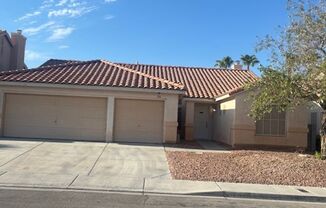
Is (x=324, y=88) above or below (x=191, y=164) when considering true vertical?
above

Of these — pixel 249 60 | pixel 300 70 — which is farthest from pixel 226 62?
pixel 300 70

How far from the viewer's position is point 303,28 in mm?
16594

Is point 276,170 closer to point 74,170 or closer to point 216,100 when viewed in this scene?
point 74,170

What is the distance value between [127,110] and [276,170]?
968 centimetres

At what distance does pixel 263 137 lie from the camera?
22.7 metres

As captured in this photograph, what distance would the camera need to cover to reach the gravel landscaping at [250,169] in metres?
13.8

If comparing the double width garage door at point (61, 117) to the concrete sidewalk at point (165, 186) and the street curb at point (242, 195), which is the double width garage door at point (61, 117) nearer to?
the concrete sidewalk at point (165, 186)

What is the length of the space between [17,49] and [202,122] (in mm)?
15675

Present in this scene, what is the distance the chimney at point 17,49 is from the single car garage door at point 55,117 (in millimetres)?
13130

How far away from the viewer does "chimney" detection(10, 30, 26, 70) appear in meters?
34.9

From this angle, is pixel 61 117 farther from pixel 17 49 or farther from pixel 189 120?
pixel 17 49

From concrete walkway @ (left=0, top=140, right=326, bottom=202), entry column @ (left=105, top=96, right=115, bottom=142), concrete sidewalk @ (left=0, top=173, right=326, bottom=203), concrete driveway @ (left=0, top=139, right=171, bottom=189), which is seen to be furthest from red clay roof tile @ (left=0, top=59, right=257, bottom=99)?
concrete sidewalk @ (left=0, top=173, right=326, bottom=203)

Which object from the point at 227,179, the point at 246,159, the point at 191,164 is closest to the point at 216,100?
the point at 246,159

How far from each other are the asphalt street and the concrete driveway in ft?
3.67
